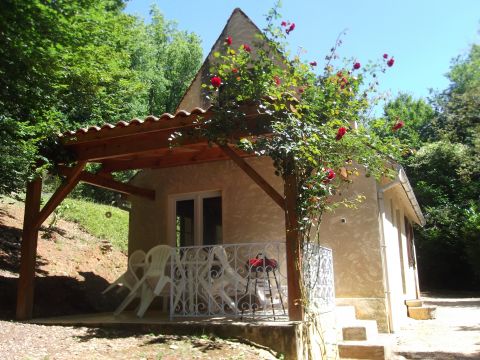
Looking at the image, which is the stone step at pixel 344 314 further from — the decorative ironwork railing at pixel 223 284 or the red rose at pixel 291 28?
the red rose at pixel 291 28

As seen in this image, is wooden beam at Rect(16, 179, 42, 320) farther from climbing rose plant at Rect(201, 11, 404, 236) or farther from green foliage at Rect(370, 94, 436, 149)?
green foliage at Rect(370, 94, 436, 149)

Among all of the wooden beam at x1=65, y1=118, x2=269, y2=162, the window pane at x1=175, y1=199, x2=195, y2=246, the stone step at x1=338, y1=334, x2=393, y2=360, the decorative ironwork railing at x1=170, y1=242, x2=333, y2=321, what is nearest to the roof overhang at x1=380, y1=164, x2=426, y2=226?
the decorative ironwork railing at x1=170, y1=242, x2=333, y2=321

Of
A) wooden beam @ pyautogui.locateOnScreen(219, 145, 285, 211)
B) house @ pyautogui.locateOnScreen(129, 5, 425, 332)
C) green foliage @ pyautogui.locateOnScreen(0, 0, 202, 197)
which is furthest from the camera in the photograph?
house @ pyautogui.locateOnScreen(129, 5, 425, 332)

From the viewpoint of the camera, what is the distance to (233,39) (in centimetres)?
1073

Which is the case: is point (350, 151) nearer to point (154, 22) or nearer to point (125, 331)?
point (125, 331)

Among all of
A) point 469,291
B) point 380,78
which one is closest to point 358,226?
point 380,78

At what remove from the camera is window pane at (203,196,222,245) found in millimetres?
8562

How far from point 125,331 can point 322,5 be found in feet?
23.0

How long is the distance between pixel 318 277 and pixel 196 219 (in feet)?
10.9

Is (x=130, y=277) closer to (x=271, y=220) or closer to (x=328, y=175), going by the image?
(x=271, y=220)

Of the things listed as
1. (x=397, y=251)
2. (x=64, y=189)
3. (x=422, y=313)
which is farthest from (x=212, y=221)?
(x=422, y=313)

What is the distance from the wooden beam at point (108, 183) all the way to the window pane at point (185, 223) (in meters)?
0.68

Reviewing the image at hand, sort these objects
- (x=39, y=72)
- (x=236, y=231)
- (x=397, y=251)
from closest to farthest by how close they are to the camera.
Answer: (x=39, y=72)
(x=236, y=231)
(x=397, y=251)

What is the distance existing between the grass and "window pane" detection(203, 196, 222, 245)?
7.50 m
